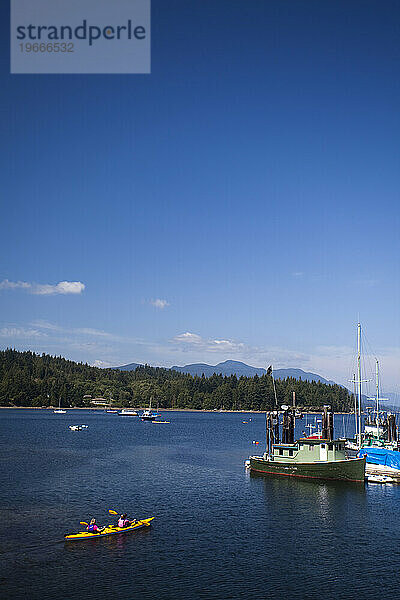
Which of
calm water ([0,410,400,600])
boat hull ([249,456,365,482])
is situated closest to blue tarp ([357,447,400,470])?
boat hull ([249,456,365,482])

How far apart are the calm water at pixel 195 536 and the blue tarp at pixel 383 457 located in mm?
13392

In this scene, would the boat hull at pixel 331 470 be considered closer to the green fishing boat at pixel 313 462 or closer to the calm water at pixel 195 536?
the green fishing boat at pixel 313 462

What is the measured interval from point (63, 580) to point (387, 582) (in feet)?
85.5

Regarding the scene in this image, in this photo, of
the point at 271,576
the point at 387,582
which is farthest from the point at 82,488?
the point at 387,582

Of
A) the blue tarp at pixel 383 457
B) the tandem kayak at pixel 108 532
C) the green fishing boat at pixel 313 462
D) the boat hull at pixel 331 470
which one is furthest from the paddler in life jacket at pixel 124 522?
the blue tarp at pixel 383 457

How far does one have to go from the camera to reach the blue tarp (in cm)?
9644

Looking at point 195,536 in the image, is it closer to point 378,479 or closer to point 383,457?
point 378,479

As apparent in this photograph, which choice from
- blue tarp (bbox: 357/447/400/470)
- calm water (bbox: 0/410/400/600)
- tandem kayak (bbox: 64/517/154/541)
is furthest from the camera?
blue tarp (bbox: 357/447/400/470)

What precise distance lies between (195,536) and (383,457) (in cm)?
5518

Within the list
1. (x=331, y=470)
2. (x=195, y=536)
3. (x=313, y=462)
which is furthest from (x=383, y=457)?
(x=195, y=536)

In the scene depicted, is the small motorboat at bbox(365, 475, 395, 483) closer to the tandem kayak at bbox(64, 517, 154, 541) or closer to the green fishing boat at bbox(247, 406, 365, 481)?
the green fishing boat at bbox(247, 406, 365, 481)

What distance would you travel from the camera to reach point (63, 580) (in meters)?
42.1

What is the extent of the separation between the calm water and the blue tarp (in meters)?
13.4

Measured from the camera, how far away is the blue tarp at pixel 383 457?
9644cm
